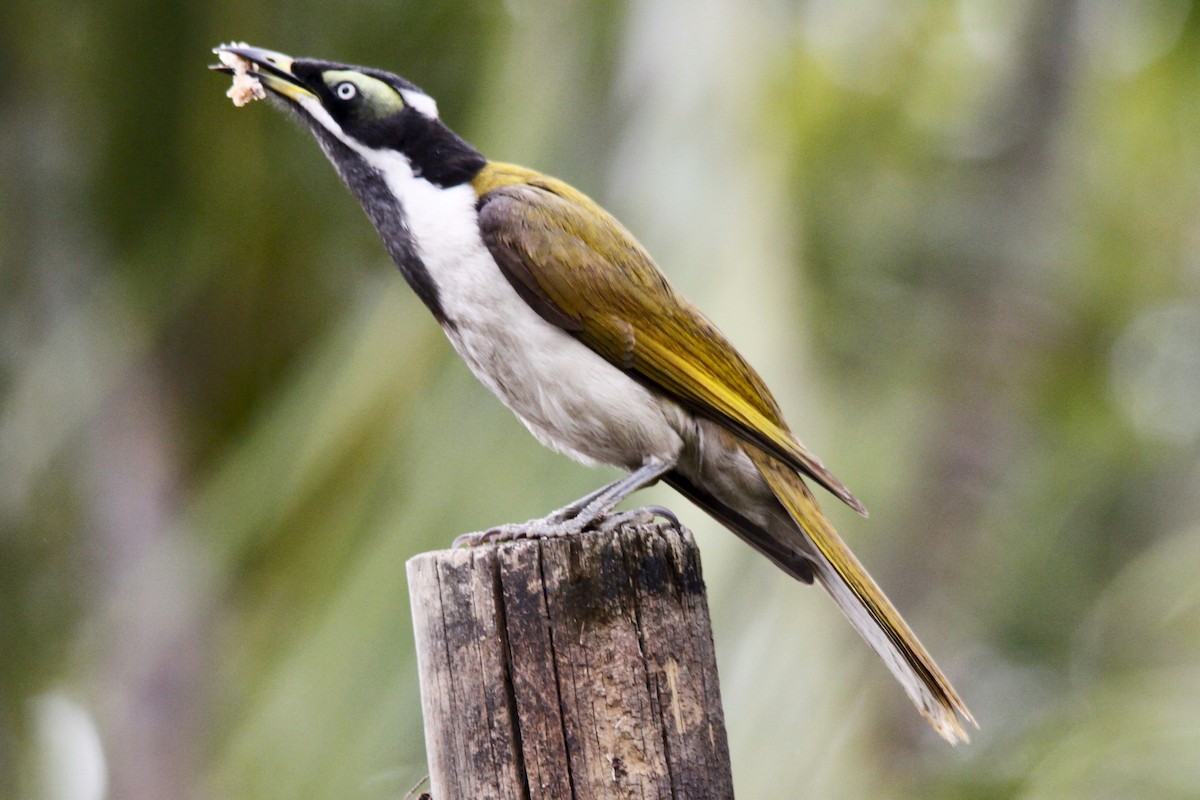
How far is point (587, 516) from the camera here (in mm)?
3002

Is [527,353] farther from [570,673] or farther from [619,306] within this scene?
[570,673]

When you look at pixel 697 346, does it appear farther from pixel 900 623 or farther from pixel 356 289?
pixel 356 289

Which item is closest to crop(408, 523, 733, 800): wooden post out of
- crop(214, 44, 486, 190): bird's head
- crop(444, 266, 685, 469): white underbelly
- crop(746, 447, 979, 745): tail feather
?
crop(746, 447, 979, 745): tail feather

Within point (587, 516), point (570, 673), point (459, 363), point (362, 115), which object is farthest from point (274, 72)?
point (570, 673)

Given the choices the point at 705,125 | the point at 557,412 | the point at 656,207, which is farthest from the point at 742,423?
the point at 705,125

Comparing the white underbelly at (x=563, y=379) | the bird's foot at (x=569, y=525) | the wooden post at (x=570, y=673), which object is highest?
the white underbelly at (x=563, y=379)

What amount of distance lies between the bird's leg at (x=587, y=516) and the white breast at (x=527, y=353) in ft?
0.27

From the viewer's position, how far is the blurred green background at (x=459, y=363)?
4438 mm

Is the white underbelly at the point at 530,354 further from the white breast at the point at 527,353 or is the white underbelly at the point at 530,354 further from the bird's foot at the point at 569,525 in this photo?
the bird's foot at the point at 569,525

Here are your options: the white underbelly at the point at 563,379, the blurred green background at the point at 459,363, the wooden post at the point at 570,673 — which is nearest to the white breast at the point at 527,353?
the white underbelly at the point at 563,379

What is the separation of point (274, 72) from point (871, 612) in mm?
1979

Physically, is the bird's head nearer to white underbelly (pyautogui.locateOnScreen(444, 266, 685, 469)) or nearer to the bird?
the bird

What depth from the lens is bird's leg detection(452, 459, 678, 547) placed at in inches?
114

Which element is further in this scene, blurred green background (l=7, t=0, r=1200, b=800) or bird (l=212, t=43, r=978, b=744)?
A: blurred green background (l=7, t=0, r=1200, b=800)
